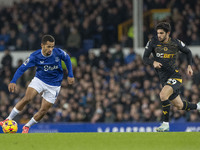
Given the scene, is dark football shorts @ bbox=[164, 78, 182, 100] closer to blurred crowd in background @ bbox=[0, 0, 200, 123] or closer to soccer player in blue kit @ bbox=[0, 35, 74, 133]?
soccer player in blue kit @ bbox=[0, 35, 74, 133]

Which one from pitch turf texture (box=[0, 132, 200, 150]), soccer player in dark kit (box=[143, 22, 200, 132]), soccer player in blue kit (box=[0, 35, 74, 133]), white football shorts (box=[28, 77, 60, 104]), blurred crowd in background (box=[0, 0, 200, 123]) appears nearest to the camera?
pitch turf texture (box=[0, 132, 200, 150])

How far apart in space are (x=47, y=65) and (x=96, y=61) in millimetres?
7861

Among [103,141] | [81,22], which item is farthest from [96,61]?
[103,141]

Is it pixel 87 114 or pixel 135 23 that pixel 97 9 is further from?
pixel 87 114

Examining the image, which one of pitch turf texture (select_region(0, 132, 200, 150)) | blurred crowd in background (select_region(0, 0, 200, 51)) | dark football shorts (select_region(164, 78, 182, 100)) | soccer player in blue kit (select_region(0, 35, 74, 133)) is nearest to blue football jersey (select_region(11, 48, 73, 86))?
soccer player in blue kit (select_region(0, 35, 74, 133))

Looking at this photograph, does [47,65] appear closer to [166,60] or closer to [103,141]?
[166,60]

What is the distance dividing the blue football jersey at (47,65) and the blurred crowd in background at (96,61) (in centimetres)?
529

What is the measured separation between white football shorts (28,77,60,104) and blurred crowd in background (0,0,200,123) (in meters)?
5.16

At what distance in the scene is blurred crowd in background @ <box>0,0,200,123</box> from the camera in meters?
15.5

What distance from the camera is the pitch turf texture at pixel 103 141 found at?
7.66 meters

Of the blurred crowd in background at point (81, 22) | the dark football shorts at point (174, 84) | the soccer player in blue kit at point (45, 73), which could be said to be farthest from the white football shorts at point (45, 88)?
the blurred crowd in background at point (81, 22)

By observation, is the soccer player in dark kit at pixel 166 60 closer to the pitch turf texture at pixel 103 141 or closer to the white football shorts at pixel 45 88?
the pitch turf texture at pixel 103 141

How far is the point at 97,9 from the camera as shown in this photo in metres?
20.1

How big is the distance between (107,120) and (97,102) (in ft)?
2.49
